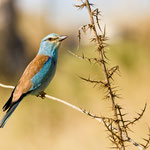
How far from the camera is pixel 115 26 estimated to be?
16.7m

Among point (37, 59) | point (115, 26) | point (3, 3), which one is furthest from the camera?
point (115, 26)

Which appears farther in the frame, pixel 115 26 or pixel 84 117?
pixel 115 26

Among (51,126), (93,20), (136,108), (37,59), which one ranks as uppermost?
(93,20)

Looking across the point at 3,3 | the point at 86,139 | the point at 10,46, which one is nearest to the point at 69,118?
the point at 86,139

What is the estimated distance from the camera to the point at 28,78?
4.12 m

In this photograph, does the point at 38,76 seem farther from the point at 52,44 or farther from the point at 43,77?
the point at 52,44

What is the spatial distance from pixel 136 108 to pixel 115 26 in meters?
9.14

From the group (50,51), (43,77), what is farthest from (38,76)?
(50,51)

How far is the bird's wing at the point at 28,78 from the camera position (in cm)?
400

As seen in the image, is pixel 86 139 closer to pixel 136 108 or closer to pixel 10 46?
pixel 136 108

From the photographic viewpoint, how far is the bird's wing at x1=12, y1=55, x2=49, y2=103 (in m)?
4.00

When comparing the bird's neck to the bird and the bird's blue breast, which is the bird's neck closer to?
the bird

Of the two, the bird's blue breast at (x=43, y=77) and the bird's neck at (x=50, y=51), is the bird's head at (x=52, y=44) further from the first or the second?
the bird's blue breast at (x=43, y=77)

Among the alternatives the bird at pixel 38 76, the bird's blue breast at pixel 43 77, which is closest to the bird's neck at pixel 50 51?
the bird at pixel 38 76
